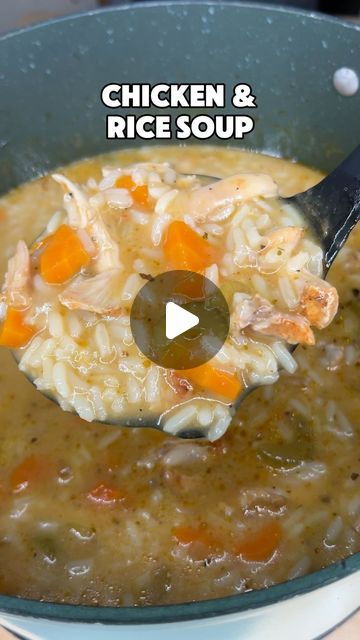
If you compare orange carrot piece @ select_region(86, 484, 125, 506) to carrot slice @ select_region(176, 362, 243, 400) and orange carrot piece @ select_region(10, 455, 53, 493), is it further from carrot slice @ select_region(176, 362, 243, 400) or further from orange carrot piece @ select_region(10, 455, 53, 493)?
carrot slice @ select_region(176, 362, 243, 400)

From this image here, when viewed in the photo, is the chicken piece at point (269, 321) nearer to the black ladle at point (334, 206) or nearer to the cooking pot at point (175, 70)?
the black ladle at point (334, 206)

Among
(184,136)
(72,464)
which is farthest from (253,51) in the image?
(72,464)

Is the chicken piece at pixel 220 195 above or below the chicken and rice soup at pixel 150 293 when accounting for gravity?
above

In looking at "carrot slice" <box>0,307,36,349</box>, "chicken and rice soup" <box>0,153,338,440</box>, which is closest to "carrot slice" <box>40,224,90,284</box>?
"chicken and rice soup" <box>0,153,338,440</box>

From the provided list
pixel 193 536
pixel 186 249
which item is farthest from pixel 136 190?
pixel 193 536

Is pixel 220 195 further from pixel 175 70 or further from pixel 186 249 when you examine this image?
pixel 175 70

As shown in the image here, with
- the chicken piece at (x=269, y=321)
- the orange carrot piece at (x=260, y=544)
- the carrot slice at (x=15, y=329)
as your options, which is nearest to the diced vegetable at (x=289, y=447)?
the orange carrot piece at (x=260, y=544)

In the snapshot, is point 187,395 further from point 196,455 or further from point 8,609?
point 8,609

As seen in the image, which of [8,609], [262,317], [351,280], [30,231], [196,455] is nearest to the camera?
[8,609]
